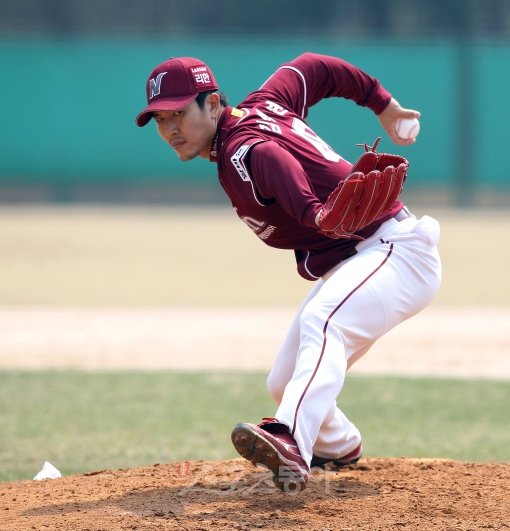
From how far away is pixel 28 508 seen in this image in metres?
3.96

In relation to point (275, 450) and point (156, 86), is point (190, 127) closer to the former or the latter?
point (156, 86)

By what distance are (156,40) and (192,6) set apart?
4.65 m

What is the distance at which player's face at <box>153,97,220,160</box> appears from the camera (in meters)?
4.03

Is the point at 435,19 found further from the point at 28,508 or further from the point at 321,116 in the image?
the point at 28,508

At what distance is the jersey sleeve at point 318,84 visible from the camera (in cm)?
447

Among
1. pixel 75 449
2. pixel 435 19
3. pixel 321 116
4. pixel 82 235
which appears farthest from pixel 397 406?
pixel 435 19

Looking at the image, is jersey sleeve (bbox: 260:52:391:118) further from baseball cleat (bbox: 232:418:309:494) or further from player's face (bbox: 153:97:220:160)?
baseball cleat (bbox: 232:418:309:494)

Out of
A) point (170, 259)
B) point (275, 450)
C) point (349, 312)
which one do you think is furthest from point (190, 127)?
point (170, 259)

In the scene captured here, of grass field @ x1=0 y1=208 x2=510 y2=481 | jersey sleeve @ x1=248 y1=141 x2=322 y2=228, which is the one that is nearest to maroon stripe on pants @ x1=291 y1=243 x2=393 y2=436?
jersey sleeve @ x1=248 y1=141 x2=322 y2=228

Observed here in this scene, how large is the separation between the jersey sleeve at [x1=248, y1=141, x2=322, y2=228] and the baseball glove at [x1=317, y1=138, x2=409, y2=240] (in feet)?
0.21

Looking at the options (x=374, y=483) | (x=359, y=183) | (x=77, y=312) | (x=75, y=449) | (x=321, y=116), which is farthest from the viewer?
(x=321, y=116)

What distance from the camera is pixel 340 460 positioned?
4.57m

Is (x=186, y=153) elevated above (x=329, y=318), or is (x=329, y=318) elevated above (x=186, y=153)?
(x=186, y=153)

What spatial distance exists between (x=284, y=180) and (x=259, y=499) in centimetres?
123
